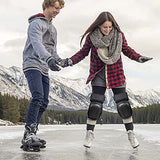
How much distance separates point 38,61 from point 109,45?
1.24 meters

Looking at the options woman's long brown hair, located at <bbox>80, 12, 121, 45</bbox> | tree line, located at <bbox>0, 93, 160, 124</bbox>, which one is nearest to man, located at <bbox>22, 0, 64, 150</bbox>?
woman's long brown hair, located at <bbox>80, 12, 121, 45</bbox>

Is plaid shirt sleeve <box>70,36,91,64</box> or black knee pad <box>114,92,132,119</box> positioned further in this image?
plaid shirt sleeve <box>70,36,91,64</box>

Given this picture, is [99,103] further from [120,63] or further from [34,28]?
[34,28]

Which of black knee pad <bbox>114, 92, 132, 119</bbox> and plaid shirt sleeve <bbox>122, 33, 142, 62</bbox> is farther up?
plaid shirt sleeve <bbox>122, 33, 142, 62</bbox>

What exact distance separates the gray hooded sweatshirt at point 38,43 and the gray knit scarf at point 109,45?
0.75 meters

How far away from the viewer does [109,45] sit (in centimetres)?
454

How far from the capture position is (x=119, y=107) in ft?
14.5

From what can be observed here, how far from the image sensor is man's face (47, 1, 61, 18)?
14.1 ft

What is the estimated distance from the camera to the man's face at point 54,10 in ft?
14.1

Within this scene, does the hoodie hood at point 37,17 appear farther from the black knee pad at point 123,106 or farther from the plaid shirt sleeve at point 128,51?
the black knee pad at point 123,106

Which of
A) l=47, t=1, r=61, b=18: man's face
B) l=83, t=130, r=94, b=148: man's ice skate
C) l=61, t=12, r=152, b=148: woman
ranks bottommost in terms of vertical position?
l=83, t=130, r=94, b=148: man's ice skate

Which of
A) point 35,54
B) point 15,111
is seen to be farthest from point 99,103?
point 15,111

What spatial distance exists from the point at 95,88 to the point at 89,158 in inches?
62.8

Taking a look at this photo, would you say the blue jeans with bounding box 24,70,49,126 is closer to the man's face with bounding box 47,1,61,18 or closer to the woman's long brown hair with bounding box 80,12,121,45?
the man's face with bounding box 47,1,61,18
